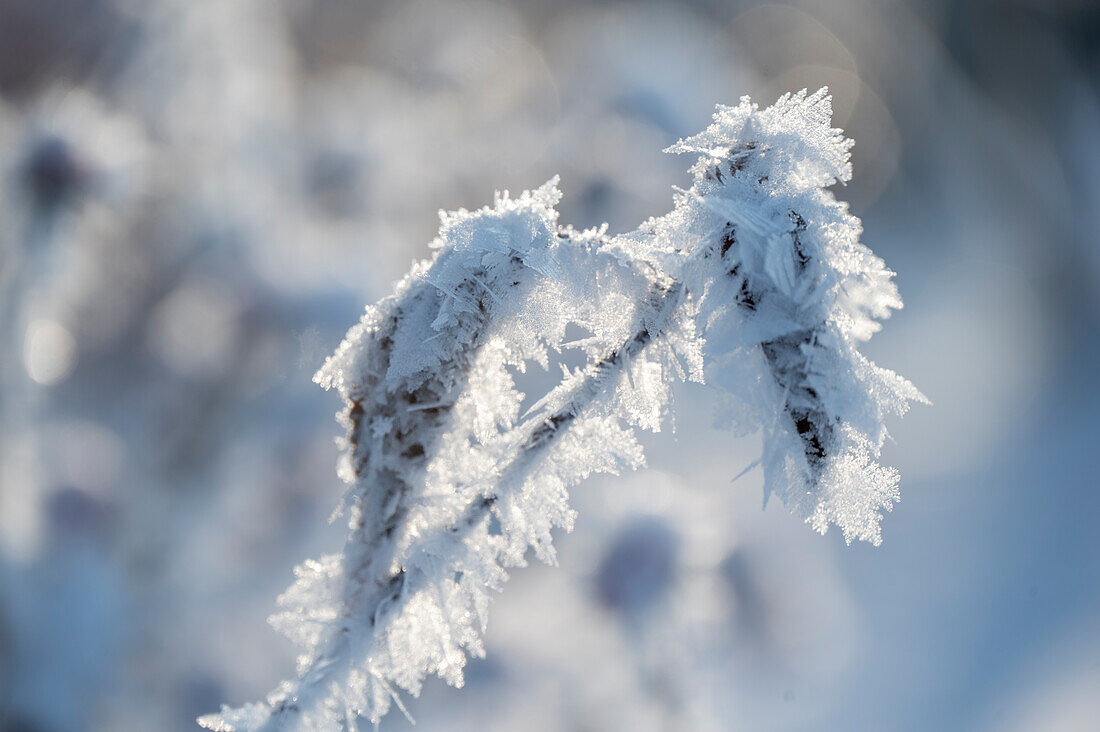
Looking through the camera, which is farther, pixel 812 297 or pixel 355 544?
pixel 355 544

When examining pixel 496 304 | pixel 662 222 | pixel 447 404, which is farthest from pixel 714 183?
pixel 447 404

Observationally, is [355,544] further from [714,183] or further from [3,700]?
[3,700]

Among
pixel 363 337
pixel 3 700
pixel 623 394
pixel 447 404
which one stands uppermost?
pixel 3 700

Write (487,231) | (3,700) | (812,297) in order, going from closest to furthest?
1. (812,297)
2. (487,231)
3. (3,700)

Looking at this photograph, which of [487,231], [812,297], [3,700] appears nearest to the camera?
[812,297]

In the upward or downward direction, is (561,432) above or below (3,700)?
below

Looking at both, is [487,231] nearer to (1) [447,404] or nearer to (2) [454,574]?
(1) [447,404]
